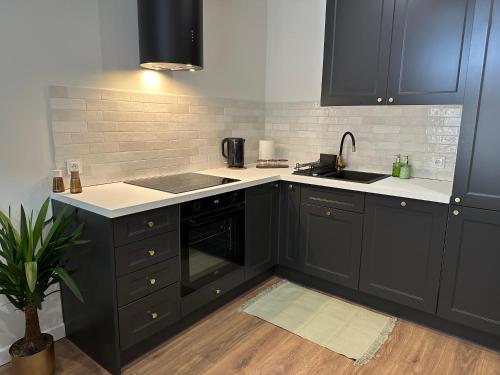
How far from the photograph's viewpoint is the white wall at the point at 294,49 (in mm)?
3018

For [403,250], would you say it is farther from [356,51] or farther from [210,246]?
[356,51]

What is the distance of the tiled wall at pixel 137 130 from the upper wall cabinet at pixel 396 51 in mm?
961

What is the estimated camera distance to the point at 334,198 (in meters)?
2.48

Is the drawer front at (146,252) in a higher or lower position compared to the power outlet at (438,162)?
lower

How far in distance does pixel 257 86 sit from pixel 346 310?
2119 mm

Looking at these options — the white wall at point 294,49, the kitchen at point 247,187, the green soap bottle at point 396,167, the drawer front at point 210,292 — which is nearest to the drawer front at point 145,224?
the kitchen at point 247,187

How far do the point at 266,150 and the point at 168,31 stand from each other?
143 cm

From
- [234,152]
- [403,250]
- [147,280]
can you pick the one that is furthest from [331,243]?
[147,280]

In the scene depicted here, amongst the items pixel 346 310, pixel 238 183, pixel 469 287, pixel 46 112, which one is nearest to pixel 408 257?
pixel 469 287

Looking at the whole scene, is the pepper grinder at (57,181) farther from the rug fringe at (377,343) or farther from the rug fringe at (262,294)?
the rug fringe at (377,343)

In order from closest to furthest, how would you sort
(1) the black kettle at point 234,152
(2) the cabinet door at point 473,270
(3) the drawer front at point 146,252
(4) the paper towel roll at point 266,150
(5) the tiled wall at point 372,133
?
(3) the drawer front at point 146,252 < (2) the cabinet door at point 473,270 < (5) the tiled wall at point 372,133 < (1) the black kettle at point 234,152 < (4) the paper towel roll at point 266,150

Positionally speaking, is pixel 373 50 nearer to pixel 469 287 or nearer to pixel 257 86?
pixel 257 86

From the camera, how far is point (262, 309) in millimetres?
2492

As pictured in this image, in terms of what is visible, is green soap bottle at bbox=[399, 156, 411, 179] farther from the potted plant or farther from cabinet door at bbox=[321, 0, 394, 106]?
the potted plant
